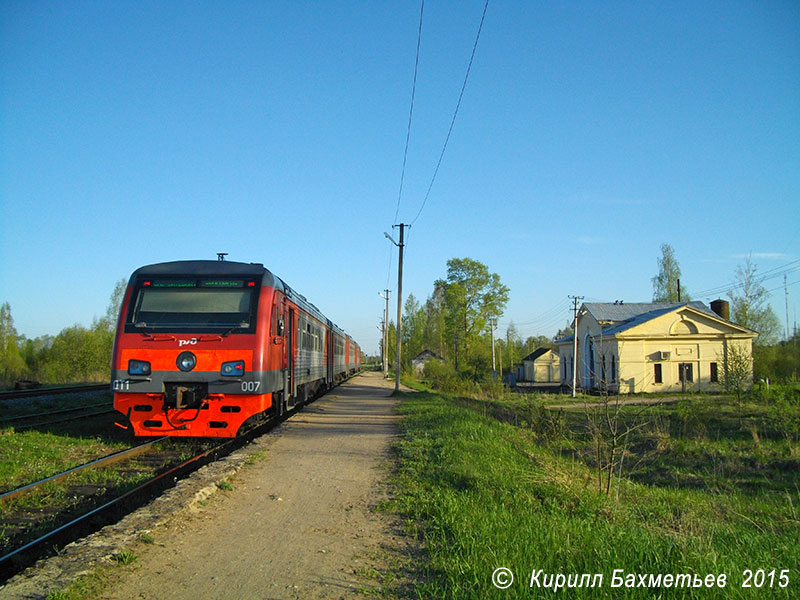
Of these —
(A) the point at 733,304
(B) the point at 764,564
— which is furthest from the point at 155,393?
(A) the point at 733,304

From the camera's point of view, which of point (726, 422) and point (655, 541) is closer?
point (655, 541)

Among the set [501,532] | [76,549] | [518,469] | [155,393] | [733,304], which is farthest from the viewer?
[733,304]

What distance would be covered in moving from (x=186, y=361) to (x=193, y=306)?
1.04 meters

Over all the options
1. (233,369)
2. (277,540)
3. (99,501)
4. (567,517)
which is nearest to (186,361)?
(233,369)

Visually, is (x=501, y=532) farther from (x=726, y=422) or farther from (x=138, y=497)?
(x=726, y=422)

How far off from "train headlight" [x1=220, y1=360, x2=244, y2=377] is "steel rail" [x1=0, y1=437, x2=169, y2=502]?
1.85 metres

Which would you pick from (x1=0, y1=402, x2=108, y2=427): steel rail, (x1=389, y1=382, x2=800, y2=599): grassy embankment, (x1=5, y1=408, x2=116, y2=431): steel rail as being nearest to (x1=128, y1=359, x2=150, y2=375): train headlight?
(x1=5, y1=408, x2=116, y2=431): steel rail

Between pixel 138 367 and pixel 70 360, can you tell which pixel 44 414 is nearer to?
pixel 138 367

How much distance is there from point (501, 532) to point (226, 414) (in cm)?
615

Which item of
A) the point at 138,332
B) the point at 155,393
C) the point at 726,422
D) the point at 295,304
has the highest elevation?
the point at 295,304

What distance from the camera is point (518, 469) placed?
7.66 m

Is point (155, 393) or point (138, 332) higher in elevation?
point (138, 332)

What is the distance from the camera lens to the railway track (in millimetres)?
4836

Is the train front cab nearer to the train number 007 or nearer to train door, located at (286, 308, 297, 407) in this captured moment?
the train number 007
